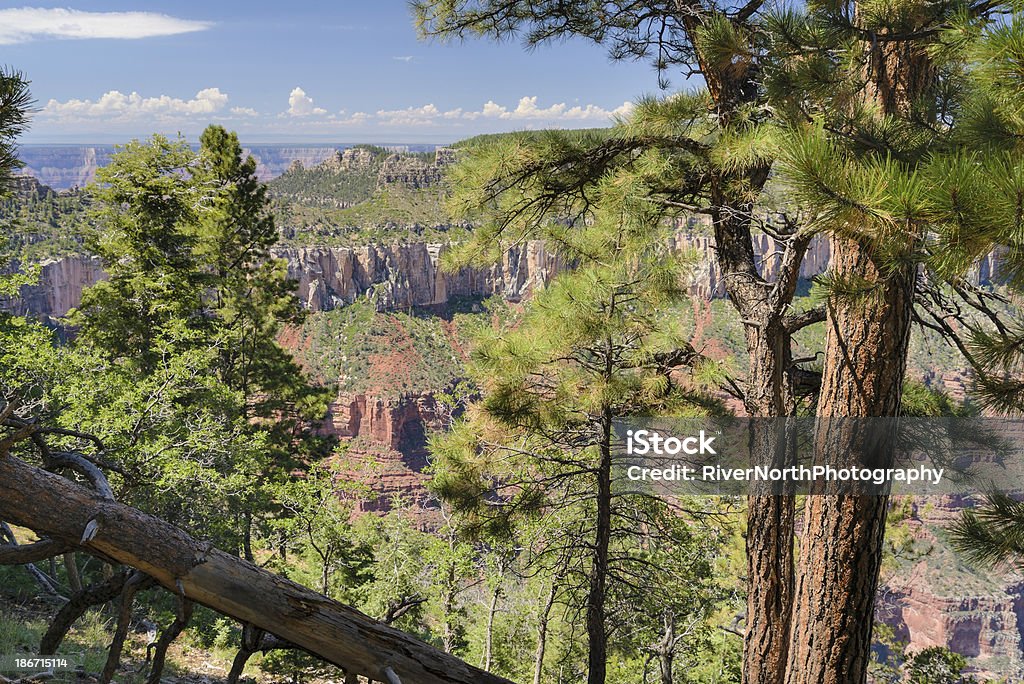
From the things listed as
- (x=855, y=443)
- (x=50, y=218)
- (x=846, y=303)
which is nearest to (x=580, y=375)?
(x=855, y=443)

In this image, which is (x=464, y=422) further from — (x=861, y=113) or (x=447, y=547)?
(x=861, y=113)

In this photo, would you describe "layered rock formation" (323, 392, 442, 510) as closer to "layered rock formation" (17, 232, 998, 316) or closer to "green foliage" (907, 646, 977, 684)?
"layered rock formation" (17, 232, 998, 316)

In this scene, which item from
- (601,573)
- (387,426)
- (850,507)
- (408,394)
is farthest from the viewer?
(387,426)

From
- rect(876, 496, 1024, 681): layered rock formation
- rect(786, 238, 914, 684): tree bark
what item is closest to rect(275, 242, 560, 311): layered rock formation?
rect(876, 496, 1024, 681): layered rock formation

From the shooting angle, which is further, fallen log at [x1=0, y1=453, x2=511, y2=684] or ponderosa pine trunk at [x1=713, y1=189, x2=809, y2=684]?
ponderosa pine trunk at [x1=713, y1=189, x2=809, y2=684]

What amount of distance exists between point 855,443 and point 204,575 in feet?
9.15

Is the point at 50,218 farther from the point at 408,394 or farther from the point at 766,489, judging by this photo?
the point at 766,489

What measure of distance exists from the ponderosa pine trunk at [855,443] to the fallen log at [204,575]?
2.29 metres

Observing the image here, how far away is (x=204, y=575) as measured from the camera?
1.53 metres

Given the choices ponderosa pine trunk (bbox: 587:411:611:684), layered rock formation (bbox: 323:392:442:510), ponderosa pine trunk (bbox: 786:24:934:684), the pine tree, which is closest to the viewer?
the pine tree

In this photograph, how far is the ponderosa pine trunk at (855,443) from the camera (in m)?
3.11

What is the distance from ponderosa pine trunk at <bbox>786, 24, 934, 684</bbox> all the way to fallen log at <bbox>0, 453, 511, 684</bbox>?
229cm

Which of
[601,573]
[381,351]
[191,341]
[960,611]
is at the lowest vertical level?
[960,611]

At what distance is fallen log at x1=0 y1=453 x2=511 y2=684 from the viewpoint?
59.4 inches
